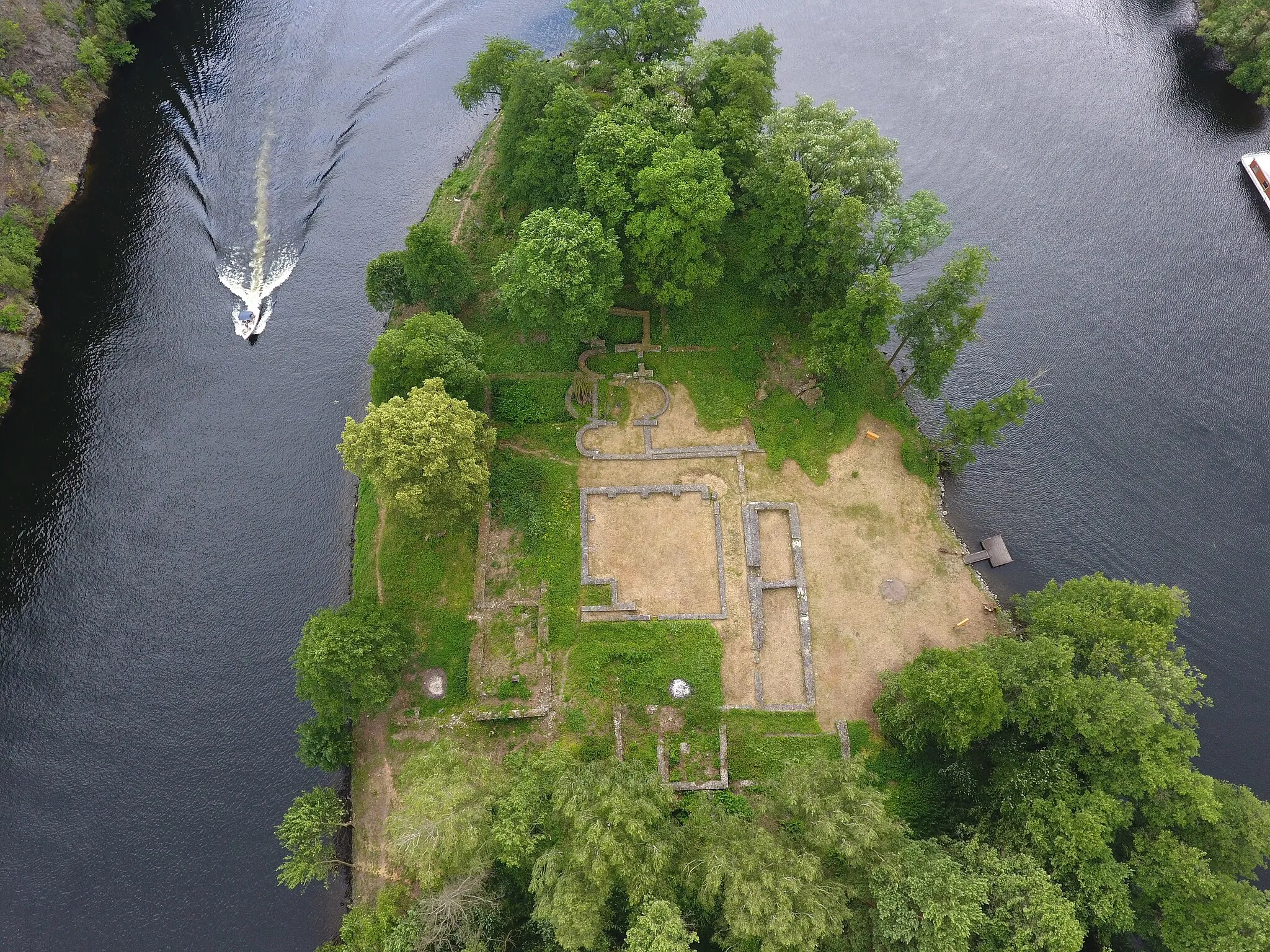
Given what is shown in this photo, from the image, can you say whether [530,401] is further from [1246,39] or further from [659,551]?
[1246,39]

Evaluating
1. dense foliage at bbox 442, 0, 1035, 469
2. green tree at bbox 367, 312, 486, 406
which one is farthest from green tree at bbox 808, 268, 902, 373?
green tree at bbox 367, 312, 486, 406

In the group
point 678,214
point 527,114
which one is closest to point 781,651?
point 678,214

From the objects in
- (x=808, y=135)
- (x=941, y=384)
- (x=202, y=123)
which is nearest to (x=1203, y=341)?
(x=941, y=384)

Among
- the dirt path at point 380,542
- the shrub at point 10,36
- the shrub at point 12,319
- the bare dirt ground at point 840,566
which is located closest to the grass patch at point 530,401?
the bare dirt ground at point 840,566

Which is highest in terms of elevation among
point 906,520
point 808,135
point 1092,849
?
point 808,135

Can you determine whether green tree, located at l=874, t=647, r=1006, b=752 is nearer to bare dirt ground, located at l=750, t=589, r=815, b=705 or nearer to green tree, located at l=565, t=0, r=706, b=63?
bare dirt ground, located at l=750, t=589, r=815, b=705

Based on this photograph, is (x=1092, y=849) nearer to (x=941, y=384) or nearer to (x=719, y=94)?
(x=941, y=384)
